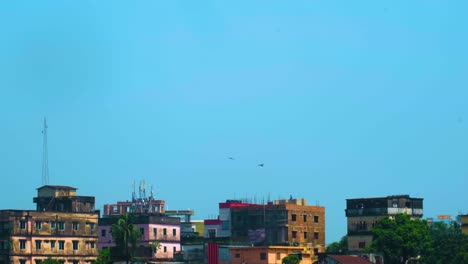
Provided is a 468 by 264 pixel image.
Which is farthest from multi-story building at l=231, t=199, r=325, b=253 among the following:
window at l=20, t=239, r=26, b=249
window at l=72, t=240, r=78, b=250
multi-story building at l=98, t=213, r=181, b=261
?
window at l=20, t=239, r=26, b=249

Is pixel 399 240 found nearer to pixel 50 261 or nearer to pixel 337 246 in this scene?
pixel 337 246

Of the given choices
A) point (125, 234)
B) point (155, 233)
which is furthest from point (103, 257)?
point (155, 233)

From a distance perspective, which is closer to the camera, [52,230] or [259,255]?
[259,255]

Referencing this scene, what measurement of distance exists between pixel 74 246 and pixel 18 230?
811cm

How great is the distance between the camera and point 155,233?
136m

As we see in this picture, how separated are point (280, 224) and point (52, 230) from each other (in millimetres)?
30353

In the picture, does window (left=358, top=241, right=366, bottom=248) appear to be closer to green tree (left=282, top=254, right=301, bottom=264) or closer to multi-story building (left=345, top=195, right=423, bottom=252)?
multi-story building (left=345, top=195, right=423, bottom=252)

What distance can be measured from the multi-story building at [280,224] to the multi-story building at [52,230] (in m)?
19.3

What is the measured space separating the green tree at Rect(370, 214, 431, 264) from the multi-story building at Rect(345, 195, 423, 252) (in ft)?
40.8

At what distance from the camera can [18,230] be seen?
121438 mm

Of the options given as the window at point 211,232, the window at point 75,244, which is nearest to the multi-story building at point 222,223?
the window at point 211,232

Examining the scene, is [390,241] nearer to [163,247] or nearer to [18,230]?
[163,247]

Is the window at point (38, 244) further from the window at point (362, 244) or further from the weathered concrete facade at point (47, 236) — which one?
the window at point (362, 244)

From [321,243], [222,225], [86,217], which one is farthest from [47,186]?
[321,243]
